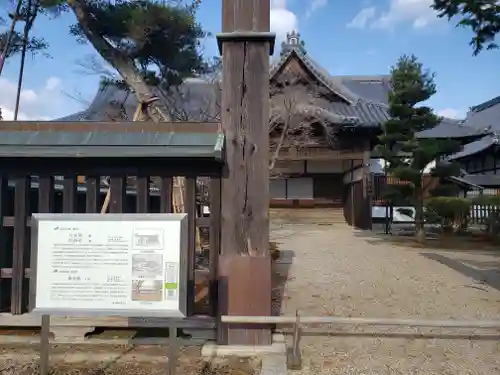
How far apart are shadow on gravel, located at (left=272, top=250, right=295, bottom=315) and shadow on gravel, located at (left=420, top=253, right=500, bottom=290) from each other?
349 cm

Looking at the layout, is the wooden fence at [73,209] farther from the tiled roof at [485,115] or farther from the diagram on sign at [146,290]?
the tiled roof at [485,115]

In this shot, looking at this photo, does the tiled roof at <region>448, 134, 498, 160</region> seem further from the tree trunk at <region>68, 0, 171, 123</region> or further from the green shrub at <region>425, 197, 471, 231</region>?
the tree trunk at <region>68, 0, 171, 123</region>

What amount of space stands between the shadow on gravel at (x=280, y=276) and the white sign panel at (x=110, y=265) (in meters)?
2.75

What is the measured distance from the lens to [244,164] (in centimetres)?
410

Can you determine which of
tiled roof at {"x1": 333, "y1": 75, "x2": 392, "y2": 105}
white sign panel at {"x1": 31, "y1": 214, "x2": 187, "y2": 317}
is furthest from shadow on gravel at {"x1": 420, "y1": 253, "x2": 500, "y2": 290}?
tiled roof at {"x1": 333, "y1": 75, "x2": 392, "y2": 105}

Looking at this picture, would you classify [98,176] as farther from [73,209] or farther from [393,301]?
[393,301]

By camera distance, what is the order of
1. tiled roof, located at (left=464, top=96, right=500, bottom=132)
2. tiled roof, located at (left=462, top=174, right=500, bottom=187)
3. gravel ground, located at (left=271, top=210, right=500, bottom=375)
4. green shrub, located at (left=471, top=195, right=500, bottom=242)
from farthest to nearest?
tiled roof, located at (left=464, top=96, right=500, bottom=132) < tiled roof, located at (left=462, top=174, right=500, bottom=187) < green shrub, located at (left=471, top=195, right=500, bottom=242) < gravel ground, located at (left=271, top=210, right=500, bottom=375)

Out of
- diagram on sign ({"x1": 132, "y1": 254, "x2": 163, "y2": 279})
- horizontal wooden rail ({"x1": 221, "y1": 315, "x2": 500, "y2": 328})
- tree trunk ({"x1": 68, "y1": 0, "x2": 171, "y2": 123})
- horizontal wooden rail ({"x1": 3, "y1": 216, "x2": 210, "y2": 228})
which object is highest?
tree trunk ({"x1": 68, "y1": 0, "x2": 171, "y2": 123})

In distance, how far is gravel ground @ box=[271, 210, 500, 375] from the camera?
13.3 ft

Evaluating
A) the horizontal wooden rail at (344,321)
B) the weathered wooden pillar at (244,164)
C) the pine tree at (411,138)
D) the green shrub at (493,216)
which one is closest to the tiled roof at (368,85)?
the green shrub at (493,216)

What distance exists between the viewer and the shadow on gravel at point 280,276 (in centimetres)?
610

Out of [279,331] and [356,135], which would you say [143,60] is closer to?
[279,331]

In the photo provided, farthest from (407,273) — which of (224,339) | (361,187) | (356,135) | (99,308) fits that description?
(356,135)

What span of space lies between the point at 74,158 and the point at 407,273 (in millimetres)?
6877
